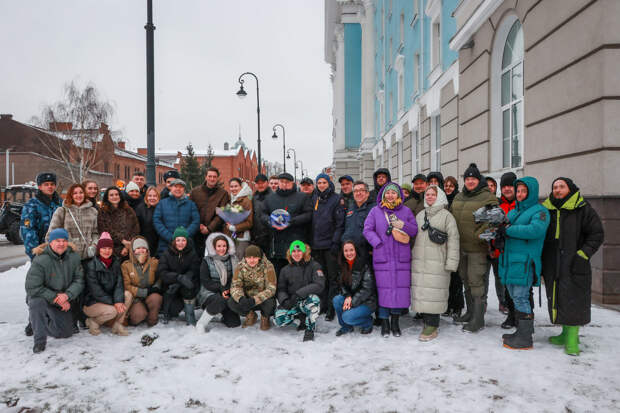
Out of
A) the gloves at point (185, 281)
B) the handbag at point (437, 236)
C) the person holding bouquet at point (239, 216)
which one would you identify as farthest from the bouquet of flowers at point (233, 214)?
the handbag at point (437, 236)

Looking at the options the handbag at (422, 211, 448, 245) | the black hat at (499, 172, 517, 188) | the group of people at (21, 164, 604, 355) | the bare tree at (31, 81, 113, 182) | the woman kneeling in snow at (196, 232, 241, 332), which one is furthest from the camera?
the bare tree at (31, 81, 113, 182)

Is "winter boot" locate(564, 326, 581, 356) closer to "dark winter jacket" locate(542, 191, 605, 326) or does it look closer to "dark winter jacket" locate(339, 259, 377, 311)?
"dark winter jacket" locate(542, 191, 605, 326)

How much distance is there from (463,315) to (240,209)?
345 cm

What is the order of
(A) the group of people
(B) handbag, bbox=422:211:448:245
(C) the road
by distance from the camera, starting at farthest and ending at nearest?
(C) the road → (B) handbag, bbox=422:211:448:245 → (A) the group of people

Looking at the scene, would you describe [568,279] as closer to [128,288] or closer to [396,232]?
[396,232]

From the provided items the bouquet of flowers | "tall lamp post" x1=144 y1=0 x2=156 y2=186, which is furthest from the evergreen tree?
the bouquet of flowers

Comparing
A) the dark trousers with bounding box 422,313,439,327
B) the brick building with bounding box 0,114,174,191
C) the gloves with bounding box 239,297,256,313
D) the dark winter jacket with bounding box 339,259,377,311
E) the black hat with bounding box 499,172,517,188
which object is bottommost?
the dark trousers with bounding box 422,313,439,327

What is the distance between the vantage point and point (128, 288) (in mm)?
5355

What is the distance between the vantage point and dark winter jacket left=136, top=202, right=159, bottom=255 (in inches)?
240

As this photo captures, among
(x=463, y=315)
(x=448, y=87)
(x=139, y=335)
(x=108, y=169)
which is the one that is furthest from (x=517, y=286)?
(x=108, y=169)

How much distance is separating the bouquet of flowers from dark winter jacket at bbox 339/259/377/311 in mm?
1856

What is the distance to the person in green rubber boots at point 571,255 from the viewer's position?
4043 millimetres

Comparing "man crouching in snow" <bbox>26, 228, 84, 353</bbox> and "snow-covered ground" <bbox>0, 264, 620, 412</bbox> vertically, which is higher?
"man crouching in snow" <bbox>26, 228, 84, 353</bbox>

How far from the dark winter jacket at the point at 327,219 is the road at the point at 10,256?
9022 millimetres
